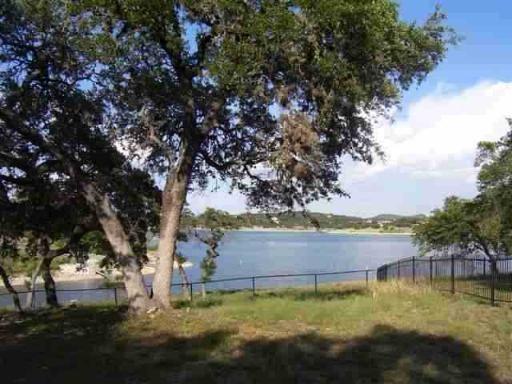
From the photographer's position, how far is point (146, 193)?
1728 cm

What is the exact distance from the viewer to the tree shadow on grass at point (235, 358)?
333 inches

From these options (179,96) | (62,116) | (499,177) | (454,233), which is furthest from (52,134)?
(454,233)

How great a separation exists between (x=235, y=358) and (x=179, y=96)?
22.5ft

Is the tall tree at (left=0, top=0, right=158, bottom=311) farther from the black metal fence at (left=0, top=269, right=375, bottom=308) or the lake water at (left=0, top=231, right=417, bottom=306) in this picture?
the lake water at (left=0, top=231, right=417, bottom=306)

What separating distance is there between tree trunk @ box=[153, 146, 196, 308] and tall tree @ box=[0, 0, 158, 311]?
0.44m

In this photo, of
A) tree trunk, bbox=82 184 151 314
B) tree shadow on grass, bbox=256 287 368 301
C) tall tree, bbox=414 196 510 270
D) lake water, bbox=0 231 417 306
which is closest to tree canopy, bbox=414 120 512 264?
tall tree, bbox=414 196 510 270

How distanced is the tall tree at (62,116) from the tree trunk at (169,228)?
0.44 m

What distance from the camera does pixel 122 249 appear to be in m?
14.1

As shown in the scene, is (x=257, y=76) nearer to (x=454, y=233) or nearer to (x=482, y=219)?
(x=482, y=219)

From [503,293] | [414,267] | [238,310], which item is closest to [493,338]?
[238,310]

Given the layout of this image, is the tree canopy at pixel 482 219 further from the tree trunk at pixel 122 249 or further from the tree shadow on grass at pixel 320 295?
the tree trunk at pixel 122 249

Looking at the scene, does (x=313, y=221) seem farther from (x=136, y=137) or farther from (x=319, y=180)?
(x=136, y=137)

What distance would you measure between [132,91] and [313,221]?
586 cm

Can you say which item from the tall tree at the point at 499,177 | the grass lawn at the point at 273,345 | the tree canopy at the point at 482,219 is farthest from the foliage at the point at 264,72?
the tall tree at the point at 499,177
